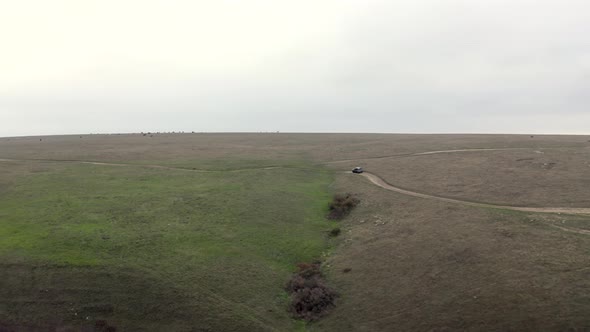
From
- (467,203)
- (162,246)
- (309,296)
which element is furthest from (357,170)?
(309,296)

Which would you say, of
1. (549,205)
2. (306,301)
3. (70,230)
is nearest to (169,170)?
(70,230)

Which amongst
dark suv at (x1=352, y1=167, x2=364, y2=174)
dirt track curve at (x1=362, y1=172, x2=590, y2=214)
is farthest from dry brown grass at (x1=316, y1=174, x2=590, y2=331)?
dark suv at (x1=352, y1=167, x2=364, y2=174)

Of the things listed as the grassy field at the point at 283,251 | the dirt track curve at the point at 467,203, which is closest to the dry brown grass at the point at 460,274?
the grassy field at the point at 283,251

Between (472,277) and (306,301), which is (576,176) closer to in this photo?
(472,277)

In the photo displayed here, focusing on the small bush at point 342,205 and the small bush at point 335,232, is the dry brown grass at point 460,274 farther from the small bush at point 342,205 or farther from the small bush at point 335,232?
the small bush at point 342,205

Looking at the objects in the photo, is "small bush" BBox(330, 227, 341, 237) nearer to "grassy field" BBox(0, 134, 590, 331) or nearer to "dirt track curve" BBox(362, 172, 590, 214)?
"grassy field" BBox(0, 134, 590, 331)

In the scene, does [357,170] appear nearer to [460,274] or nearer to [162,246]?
[162,246]
